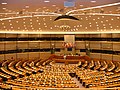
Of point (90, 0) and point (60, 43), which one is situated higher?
point (90, 0)

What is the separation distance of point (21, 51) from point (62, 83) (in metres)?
24.7

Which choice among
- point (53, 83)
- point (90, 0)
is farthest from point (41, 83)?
point (90, 0)

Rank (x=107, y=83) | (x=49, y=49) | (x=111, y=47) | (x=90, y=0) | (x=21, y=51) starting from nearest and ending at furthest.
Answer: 1. (x=90, y=0)
2. (x=107, y=83)
3. (x=111, y=47)
4. (x=21, y=51)
5. (x=49, y=49)

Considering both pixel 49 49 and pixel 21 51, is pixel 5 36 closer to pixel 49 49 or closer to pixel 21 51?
pixel 21 51

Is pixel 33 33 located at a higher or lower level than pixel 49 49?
higher

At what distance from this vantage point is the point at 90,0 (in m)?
12.0

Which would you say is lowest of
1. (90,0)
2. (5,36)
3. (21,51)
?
(21,51)

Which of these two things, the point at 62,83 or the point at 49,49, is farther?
the point at 49,49

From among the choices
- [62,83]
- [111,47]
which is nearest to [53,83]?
[62,83]

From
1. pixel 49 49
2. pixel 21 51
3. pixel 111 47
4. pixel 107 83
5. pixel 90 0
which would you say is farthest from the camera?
pixel 49 49

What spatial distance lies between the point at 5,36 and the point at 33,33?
20.2ft

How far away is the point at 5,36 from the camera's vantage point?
38969 mm

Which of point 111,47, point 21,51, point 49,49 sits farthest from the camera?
point 49,49

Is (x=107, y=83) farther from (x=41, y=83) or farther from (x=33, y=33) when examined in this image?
(x=33, y=33)
